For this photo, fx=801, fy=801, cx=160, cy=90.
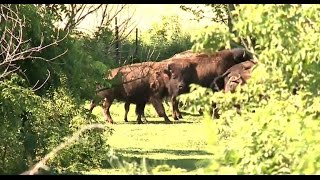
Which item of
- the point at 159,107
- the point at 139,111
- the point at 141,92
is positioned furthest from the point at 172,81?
the point at 139,111

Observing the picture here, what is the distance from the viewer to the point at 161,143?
13.9m

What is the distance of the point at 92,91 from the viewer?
1169cm

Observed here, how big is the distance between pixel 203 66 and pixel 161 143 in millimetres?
7698

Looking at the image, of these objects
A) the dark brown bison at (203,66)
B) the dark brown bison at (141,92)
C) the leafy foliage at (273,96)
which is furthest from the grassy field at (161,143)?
the leafy foliage at (273,96)

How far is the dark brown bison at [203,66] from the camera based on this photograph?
2089 centimetres

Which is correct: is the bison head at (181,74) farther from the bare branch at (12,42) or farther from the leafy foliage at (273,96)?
the leafy foliage at (273,96)

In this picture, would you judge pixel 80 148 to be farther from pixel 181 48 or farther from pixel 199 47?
pixel 181 48

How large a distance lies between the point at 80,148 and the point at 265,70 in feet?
15.6

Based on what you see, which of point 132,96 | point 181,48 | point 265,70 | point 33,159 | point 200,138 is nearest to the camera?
point 265,70

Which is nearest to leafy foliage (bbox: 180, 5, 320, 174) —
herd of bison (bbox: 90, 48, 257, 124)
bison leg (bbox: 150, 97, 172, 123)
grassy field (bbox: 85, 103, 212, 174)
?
grassy field (bbox: 85, 103, 212, 174)

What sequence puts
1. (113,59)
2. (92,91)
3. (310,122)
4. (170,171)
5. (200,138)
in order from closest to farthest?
(170,171)
(310,122)
(92,91)
(113,59)
(200,138)

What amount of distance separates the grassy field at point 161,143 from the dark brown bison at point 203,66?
1.66 meters

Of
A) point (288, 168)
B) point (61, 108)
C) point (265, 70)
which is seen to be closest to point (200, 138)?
point (61, 108)

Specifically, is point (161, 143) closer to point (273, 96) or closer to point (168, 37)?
point (273, 96)
